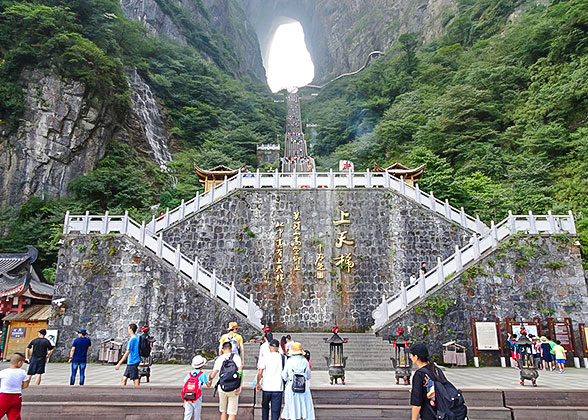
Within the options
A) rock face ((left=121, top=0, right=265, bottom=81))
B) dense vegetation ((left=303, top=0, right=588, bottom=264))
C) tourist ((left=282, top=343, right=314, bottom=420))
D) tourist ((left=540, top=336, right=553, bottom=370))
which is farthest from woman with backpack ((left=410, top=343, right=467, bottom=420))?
rock face ((left=121, top=0, right=265, bottom=81))

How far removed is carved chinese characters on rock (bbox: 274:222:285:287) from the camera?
646 inches

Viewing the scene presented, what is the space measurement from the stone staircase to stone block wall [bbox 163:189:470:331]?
214 cm

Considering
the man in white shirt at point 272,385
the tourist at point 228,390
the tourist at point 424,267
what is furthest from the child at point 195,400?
the tourist at point 424,267

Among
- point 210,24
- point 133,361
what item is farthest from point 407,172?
point 210,24

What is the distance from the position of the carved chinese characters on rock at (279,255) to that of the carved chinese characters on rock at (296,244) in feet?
1.61

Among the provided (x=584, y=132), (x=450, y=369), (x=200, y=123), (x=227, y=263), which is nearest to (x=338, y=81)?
(x=200, y=123)

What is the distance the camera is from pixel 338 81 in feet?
221

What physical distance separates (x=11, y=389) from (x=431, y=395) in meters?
5.20

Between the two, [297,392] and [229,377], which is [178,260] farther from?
[297,392]

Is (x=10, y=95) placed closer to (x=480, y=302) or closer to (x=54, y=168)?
(x=54, y=168)

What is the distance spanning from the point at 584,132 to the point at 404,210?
446 inches

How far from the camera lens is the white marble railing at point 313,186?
1695 centimetres

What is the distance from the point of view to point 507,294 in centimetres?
1414

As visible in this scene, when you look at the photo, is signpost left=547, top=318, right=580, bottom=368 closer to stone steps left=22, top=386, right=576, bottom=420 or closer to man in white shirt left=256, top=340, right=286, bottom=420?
stone steps left=22, top=386, right=576, bottom=420
